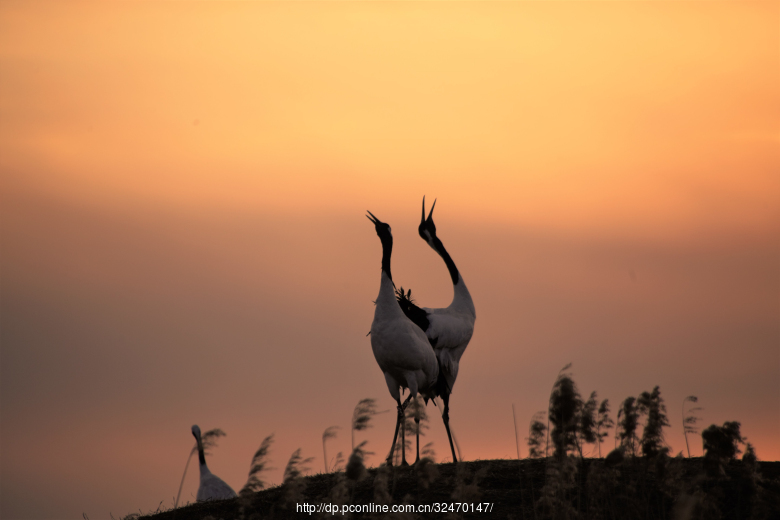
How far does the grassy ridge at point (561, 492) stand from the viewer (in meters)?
6.69

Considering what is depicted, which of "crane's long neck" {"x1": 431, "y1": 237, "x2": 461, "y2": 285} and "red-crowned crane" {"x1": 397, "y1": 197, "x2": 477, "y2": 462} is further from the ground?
"crane's long neck" {"x1": 431, "y1": 237, "x2": 461, "y2": 285}

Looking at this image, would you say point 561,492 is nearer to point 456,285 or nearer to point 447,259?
point 456,285

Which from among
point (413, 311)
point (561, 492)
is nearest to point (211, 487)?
point (413, 311)

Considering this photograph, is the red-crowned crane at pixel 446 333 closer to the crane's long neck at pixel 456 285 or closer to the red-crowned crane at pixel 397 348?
the crane's long neck at pixel 456 285

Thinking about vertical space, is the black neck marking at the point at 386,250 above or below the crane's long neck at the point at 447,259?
below

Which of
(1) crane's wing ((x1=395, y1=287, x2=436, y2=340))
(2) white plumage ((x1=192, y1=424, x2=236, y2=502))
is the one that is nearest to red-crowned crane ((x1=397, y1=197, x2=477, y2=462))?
(1) crane's wing ((x1=395, y1=287, x2=436, y2=340))

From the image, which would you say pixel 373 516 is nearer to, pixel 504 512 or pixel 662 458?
pixel 504 512

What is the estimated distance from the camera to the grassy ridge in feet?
22.0

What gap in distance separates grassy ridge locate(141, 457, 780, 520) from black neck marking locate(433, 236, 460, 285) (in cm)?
415

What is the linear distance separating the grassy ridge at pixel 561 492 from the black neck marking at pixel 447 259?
4.15m

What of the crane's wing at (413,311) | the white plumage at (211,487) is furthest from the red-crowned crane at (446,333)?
the white plumage at (211,487)

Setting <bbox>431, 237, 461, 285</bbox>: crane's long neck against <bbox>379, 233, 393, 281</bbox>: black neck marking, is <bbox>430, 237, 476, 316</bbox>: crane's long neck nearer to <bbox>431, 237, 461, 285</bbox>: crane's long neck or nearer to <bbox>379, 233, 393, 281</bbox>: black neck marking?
<bbox>431, 237, 461, 285</bbox>: crane's long neck

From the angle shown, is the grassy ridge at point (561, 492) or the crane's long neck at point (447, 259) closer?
the grassy ridge at point (561, 492)

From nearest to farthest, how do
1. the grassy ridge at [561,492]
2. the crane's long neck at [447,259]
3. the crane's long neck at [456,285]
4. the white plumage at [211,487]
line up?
the grassy ridge at [561,492]
the crane's long neck at [456,285]
the crane's long neck at [447,259]
the white plumage at [211,487]
